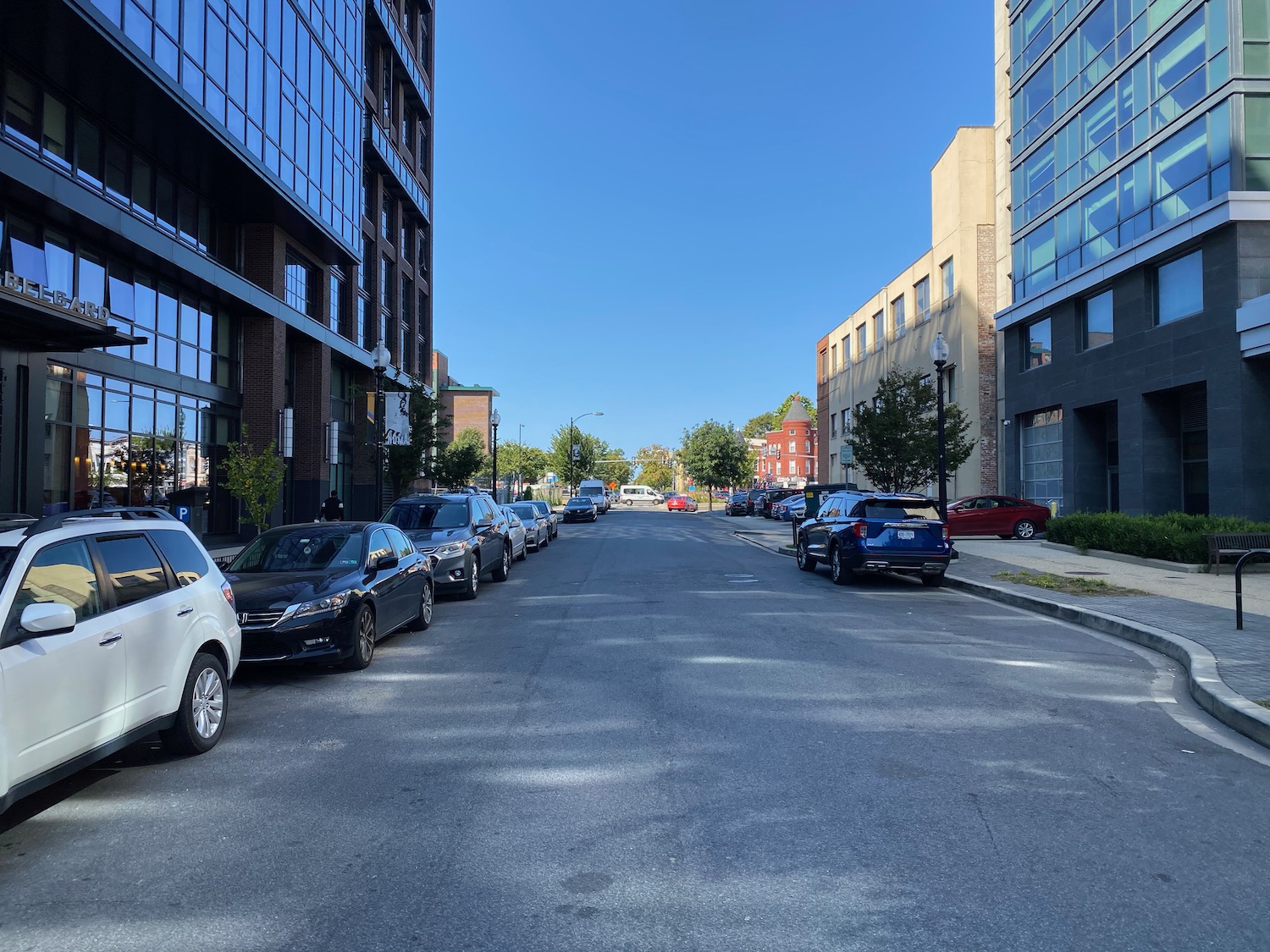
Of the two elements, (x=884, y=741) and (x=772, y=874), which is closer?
(x=772, y=874)

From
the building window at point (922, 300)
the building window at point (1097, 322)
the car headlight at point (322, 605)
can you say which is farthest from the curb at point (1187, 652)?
the building window at point (922, 300)

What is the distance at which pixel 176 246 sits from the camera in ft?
62.4

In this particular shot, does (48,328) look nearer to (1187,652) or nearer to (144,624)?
(144,624)

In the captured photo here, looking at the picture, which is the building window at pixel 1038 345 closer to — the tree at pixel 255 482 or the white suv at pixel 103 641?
the tree at pixel 255 482

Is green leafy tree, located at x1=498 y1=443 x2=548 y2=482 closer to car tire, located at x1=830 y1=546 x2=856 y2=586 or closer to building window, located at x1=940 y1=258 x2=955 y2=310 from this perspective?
building window, located at x1=940 y1=258 x2=955 y2=310

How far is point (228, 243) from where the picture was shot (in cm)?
2347

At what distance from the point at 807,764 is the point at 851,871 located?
1.52 meters

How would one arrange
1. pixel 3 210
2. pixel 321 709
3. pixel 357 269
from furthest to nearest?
1. pixel 357 269
2. pixel 3 210
3. pixel 321 709

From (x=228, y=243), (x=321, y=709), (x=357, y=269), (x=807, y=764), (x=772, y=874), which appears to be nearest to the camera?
(x=772, y=874)

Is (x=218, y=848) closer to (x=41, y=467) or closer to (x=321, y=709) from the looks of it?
(x=321, y=709)

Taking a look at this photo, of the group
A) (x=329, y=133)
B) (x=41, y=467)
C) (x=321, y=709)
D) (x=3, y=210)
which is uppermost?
(x=329, y=133)

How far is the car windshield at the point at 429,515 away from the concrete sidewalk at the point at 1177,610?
886 cm

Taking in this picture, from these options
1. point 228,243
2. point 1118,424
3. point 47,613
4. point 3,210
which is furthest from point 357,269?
point 47,613

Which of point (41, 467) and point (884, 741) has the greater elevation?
point (41, 467)
